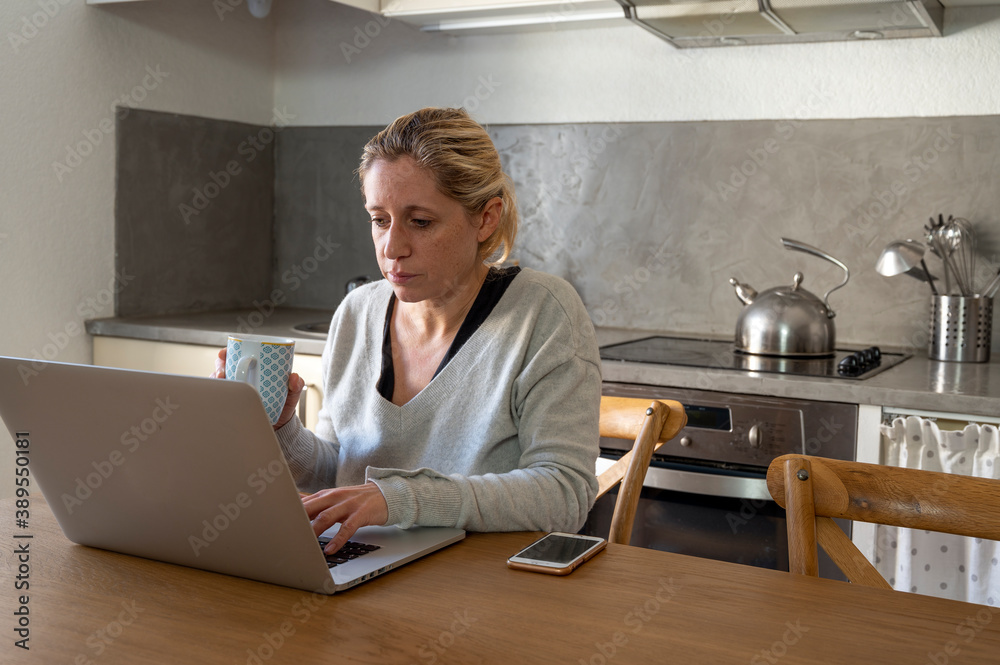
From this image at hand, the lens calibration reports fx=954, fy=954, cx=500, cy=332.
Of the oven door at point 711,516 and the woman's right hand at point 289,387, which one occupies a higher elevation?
the woman's right hand at point 289,387

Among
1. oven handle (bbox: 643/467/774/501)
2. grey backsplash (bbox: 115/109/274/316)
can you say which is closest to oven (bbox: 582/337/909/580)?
oven handle (bbox: 643/467/774/501)

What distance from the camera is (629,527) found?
1.25 meters

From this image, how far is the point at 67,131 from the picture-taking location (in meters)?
2.29

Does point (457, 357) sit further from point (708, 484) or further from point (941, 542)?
point (941, 542)

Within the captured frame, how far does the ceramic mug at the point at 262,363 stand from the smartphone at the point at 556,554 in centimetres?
28

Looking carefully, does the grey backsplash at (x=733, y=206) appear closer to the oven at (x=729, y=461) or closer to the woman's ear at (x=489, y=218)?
the oven at (x=729, y=461)

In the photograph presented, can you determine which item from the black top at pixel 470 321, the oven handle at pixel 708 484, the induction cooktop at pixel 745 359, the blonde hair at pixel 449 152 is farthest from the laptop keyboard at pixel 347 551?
the induction cooktop at pixel 745 359

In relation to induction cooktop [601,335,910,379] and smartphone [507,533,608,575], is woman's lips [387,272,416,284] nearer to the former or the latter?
smartphone [507,533,608,575]

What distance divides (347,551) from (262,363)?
0.20 meters

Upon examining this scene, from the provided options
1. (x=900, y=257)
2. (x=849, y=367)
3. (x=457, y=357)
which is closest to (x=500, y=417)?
(x=457, y=357)

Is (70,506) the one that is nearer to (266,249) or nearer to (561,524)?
(561,524)

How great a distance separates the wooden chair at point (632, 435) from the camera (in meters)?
1.24

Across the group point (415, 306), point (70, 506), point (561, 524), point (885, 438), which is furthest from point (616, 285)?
point (70, 506)

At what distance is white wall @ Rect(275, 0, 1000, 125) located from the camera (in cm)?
218
